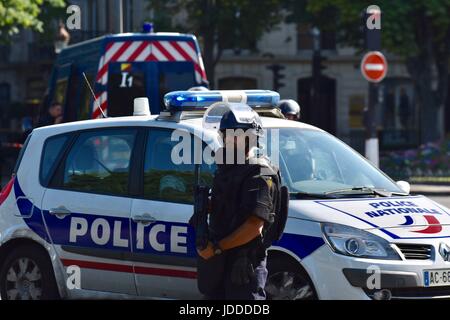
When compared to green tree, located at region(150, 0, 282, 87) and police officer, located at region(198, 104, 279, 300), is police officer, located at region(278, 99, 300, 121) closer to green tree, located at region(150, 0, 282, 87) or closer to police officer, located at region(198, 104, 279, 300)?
police officer, located at region(198, 104, 279, 300)

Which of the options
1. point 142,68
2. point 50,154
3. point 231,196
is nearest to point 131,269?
point 50,154

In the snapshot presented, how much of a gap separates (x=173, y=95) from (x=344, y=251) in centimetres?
177

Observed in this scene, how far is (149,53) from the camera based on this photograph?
1449cm

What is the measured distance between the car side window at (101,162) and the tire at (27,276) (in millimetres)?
568

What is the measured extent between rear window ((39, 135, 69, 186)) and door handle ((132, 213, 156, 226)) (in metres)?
0.97

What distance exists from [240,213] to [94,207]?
2236mm

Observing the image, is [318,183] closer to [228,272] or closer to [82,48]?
[228,272]

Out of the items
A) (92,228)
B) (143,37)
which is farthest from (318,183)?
(143,37)

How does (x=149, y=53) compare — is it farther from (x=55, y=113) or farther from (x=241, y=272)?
(x=241, y=272)

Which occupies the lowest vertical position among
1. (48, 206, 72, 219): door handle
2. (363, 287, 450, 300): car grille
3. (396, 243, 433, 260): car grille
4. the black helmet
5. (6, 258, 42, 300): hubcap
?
(6, 258, 42, 300): hubcap

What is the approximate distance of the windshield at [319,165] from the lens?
7.89m

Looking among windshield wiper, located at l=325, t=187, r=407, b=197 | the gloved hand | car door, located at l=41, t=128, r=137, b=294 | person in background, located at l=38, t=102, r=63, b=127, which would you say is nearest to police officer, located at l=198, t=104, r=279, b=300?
the gloved hand

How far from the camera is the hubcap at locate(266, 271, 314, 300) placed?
286 inches

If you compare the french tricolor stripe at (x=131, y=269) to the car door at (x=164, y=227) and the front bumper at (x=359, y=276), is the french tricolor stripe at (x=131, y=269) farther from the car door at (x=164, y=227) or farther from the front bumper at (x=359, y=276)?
the front bumper at (x=359, y=276)
